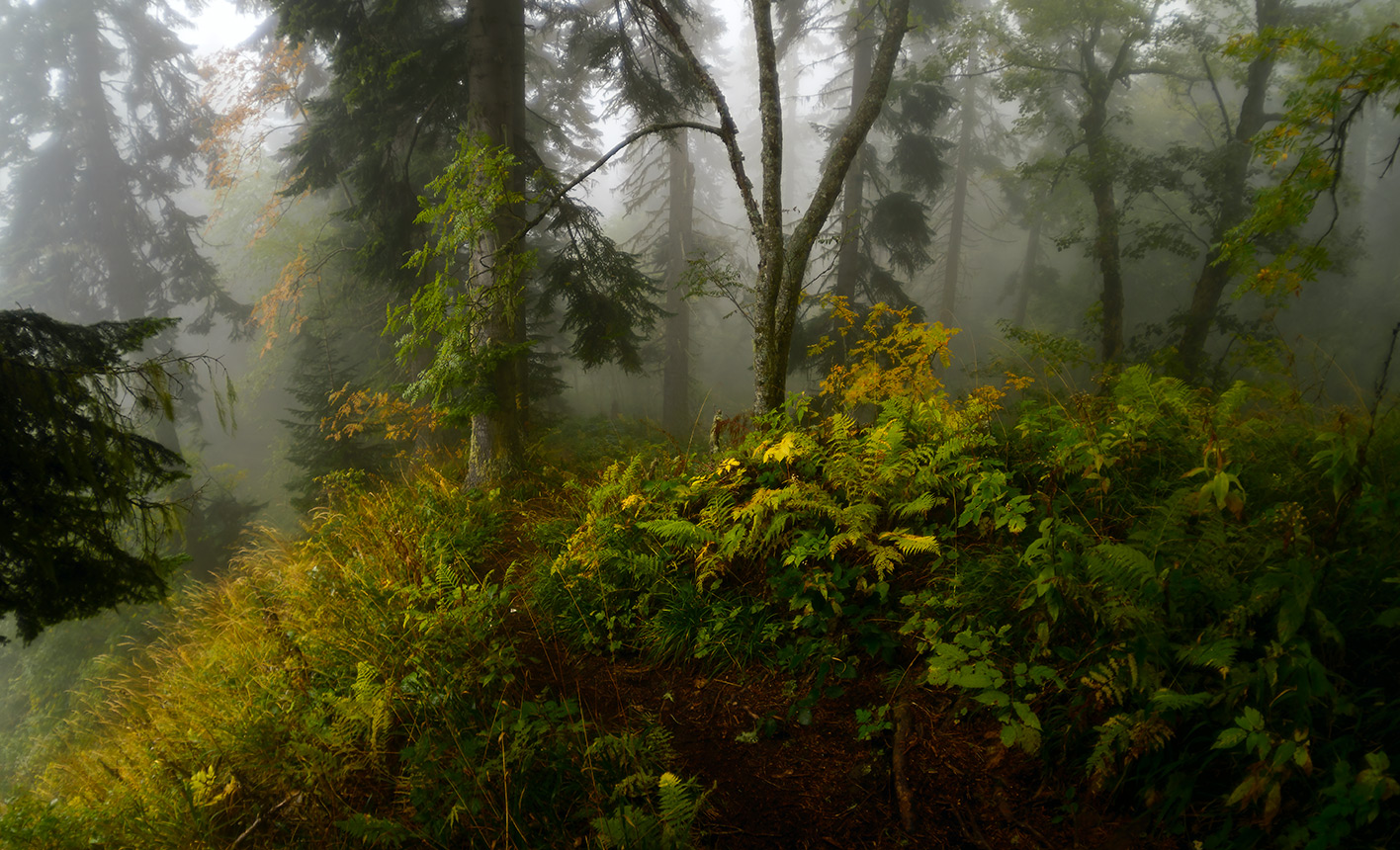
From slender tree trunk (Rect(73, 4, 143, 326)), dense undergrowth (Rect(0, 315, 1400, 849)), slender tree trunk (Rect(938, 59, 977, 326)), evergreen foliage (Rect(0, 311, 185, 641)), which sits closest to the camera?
dense undergrowth (Rect(0, 315, 1400, 849))

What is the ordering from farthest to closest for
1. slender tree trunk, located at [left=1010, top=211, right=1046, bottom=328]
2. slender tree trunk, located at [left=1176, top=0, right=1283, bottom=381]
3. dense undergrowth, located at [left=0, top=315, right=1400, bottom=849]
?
slender tree trunk, located at [left=1010, top=211, right=1046, bottom=328] → slender tree trunk, located at [left=1176, top=0, right=1283, bottom=381] → dense undergrowth, located at [left=0, top=315, right=1400, bottom=849]

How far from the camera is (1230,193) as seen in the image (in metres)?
10.7

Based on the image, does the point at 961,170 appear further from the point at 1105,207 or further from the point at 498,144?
the point at 498,144

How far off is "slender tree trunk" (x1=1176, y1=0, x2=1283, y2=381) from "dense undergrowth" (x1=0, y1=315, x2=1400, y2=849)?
8045 millimetres

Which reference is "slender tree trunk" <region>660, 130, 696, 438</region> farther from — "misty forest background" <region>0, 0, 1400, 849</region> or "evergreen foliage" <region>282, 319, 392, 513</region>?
"misty forest background" <region>0, 0, 1400, 849</region>

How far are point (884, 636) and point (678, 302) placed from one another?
54.7ft

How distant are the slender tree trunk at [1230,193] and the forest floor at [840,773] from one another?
1098 cm

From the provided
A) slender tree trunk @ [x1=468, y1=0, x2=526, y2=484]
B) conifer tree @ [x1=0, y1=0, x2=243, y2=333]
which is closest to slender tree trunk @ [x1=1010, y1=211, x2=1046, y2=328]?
slender tree trunk @ [x1=468, y1=0, x2=526, y2=484]

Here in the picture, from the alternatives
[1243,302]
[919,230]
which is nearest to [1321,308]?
[1243,302]

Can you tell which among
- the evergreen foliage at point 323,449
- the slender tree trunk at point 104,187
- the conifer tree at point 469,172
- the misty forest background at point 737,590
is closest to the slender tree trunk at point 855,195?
the misty forest background at point 737,590

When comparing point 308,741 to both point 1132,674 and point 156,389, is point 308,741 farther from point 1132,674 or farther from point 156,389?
point 1132,674

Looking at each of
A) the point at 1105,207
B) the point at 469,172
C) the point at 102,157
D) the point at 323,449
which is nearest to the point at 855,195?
the point at 1105,207

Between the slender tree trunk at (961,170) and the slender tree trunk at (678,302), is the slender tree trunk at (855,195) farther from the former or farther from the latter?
the slender tree trunk at (961,170)

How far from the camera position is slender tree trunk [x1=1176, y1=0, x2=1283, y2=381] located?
10.3 metres
